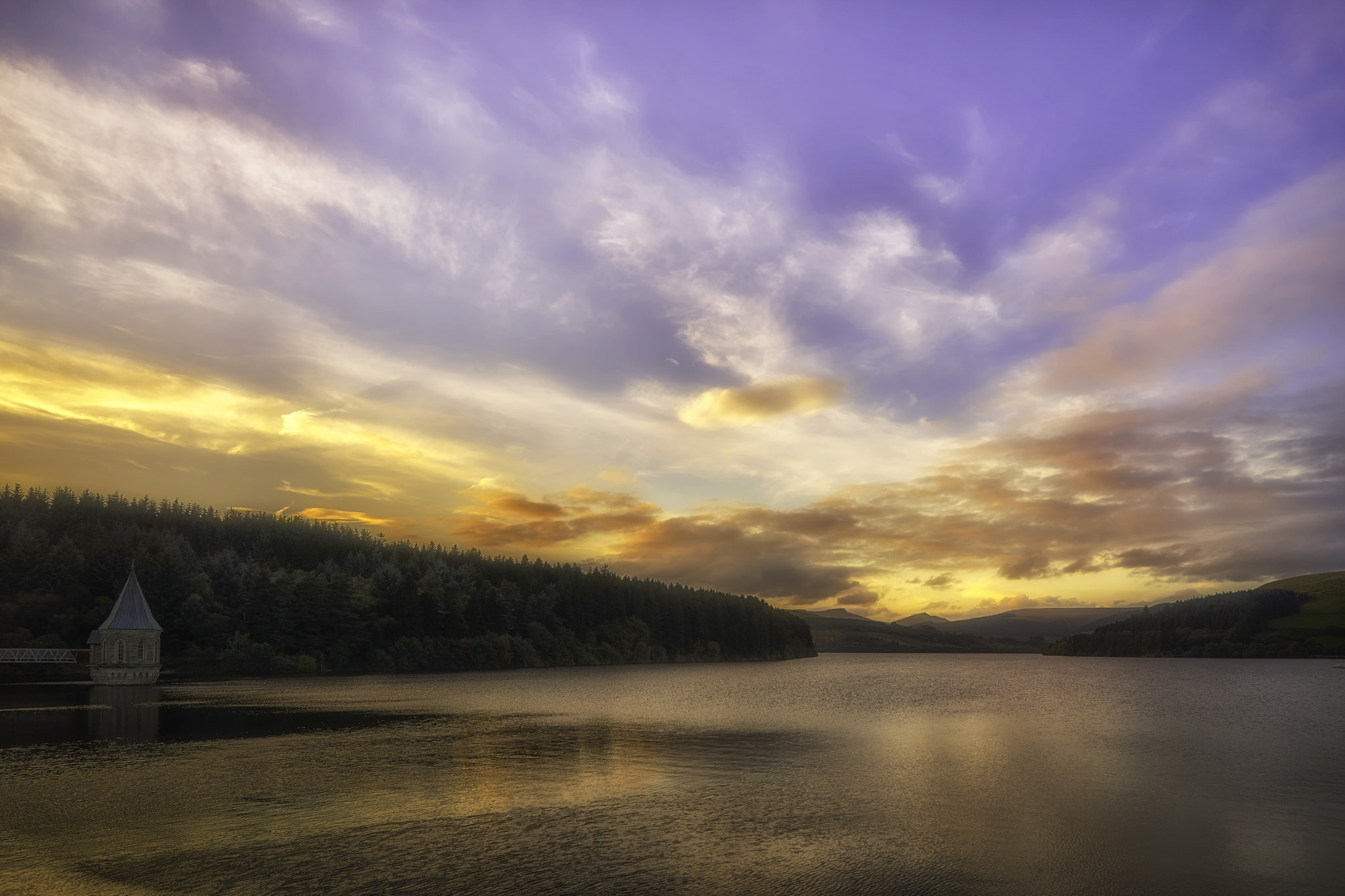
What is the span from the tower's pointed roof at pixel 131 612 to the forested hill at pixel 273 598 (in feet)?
104

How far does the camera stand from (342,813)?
79.0ft

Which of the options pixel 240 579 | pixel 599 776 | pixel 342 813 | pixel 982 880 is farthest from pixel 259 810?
pixel 240 579

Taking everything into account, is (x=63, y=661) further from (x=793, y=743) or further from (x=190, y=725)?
(x=793, y=743)

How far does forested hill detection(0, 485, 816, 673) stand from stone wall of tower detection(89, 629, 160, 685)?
30603 mm

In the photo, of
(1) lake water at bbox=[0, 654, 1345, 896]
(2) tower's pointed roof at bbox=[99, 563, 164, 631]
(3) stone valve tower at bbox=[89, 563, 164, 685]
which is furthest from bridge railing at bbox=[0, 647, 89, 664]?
(1) lake water at bbox=[0, 654, 1345, 896]

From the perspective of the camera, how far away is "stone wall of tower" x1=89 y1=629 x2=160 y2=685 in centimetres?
8050

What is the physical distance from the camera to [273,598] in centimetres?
12425

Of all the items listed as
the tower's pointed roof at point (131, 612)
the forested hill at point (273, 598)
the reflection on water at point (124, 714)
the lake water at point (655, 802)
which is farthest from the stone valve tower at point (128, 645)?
the forested hill at point (273, 598)

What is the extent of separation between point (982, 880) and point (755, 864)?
522 cm

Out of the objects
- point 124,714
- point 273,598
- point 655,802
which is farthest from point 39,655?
point 655,802

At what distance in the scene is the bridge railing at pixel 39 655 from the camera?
289ft

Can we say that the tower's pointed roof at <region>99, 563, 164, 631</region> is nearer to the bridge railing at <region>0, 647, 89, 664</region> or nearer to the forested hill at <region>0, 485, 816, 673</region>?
the bridge railing at <region>0, 647, 89, 664</region>

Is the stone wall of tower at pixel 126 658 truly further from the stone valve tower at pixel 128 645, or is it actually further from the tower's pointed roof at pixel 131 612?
the tower's pointed roof at pixel 131 612

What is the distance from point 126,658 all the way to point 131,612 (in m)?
4.56
